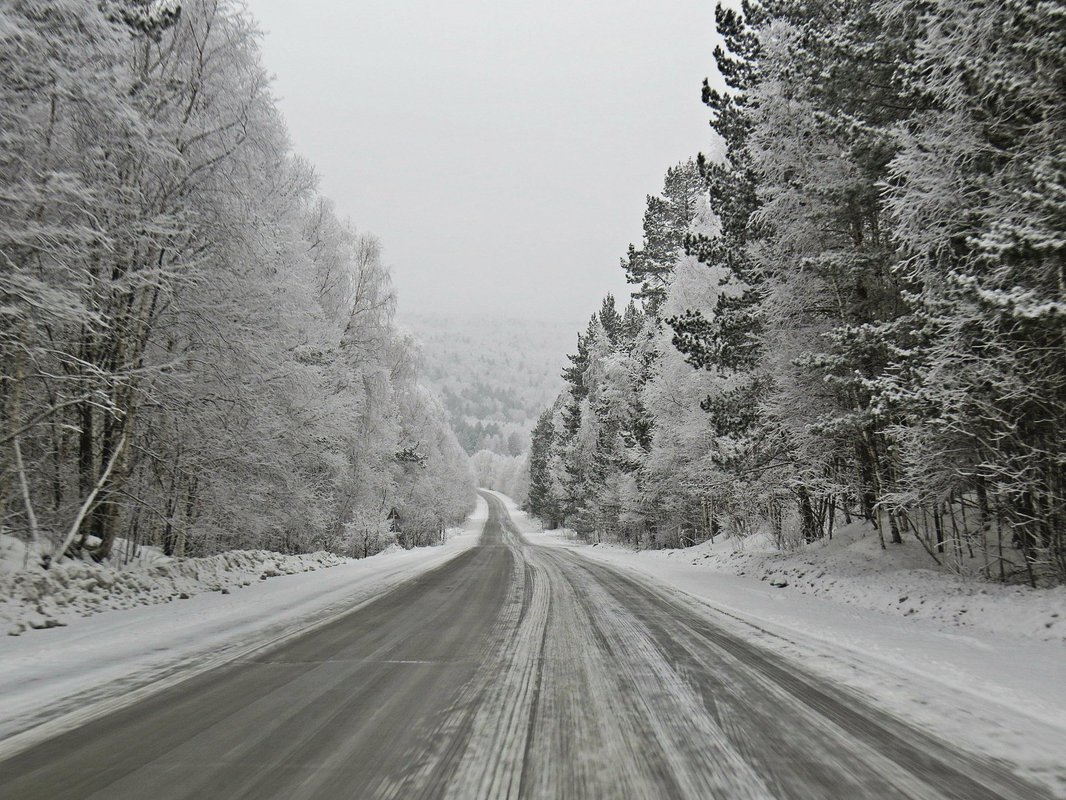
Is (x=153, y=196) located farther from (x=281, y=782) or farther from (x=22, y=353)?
(x=281, y=782)

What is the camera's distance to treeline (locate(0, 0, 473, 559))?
6832 mm

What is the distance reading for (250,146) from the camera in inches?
446

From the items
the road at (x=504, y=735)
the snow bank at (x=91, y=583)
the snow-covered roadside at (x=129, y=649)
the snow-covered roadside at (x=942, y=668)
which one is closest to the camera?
the road at (x=504, y=735)

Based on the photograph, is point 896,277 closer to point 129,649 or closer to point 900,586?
point 900,586

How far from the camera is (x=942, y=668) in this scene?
4.96m

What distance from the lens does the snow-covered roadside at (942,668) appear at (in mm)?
3391

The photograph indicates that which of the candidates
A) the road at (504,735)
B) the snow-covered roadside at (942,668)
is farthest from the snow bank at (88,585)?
the snow-covered roadside at (942,668)

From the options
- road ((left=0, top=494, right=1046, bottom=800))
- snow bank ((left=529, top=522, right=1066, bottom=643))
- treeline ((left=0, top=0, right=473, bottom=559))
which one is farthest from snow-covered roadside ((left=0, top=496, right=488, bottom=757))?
snow bank ((left=529, top=522, right=1066, bottom=643))

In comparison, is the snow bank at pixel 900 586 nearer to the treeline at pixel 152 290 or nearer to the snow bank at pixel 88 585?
the snow bank at pixel 88 585

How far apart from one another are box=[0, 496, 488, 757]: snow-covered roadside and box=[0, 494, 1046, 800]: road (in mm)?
340

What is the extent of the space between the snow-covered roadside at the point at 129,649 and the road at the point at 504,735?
1.12 ft

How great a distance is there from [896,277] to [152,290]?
13.1 meters

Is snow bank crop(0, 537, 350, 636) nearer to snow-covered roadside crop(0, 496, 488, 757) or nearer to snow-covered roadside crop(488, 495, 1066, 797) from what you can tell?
snow-covered roadside crop(0, 496, 488, 757)

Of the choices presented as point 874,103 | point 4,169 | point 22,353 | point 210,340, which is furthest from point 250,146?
Result: point 874,103
